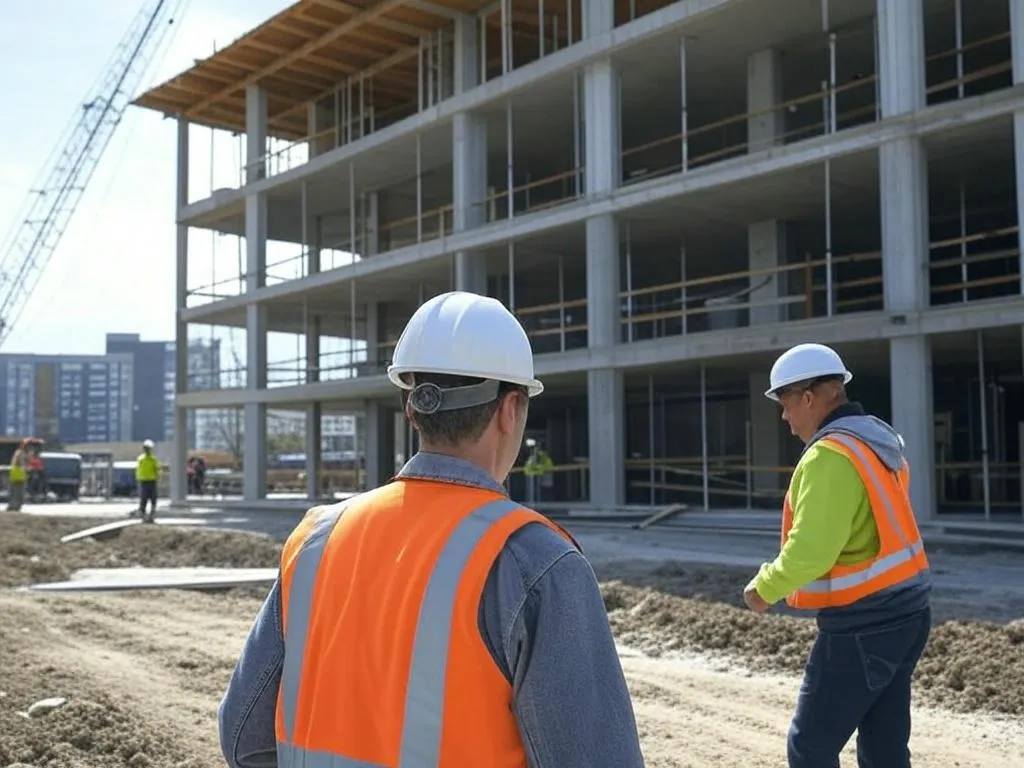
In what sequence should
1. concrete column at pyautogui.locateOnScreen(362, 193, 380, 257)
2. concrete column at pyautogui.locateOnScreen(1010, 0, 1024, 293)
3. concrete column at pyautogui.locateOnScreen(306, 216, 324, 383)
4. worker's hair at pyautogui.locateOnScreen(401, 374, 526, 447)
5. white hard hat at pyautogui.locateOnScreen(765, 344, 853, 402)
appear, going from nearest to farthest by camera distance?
worker's hair at pyautogui.locateOnScreen(401, 374, 526, 447), white hard hat at pyautogui.locateOnScreen(765, 344, 853, 402), concrete column at pyautogui.locateOnScreen(1010, 0, 1024, 293), concrete column at pyautogui.locateOnScreen(362, 193, 380, 257), concrete column at pyautogui.locateOnScreen(306, 216, 324, 383)

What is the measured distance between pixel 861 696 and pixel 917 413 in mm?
12796

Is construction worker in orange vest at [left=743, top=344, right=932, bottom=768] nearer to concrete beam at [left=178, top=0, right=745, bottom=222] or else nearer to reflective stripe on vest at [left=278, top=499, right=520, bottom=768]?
reflective stripe on vest at [left=278, top=499, right=520, bottom=768]

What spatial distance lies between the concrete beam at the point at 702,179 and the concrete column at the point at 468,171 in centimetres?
44

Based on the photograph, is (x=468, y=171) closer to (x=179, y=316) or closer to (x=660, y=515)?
(x=660, y=515)

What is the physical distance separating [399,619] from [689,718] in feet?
17.8

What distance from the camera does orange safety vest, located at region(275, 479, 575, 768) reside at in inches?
64.9

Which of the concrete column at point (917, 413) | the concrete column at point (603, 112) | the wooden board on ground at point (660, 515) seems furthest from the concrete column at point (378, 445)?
the concrete column at point (917, 413)

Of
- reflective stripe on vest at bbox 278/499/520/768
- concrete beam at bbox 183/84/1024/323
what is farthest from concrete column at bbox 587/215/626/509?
reflective stripe on vest at bbox 278/499/520/768

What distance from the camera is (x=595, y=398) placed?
66.6ft

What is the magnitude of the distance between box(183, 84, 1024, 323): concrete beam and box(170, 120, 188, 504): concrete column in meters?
5.80

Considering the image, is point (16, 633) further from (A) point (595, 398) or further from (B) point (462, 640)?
(A) point (595, 398)

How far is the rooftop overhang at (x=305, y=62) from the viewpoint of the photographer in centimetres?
2447

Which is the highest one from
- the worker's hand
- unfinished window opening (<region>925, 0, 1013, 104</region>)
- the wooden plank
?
the wooden plank

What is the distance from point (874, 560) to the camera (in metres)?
3.59
